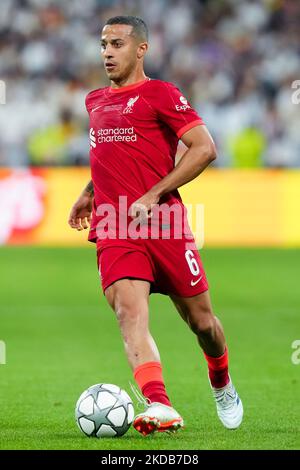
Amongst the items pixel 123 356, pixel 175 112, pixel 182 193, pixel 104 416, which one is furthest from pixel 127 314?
pixel 182 193

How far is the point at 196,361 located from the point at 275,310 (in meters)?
3.58

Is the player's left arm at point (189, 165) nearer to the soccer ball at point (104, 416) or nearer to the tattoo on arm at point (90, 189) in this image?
the tattoo on arm at point (90, 189)

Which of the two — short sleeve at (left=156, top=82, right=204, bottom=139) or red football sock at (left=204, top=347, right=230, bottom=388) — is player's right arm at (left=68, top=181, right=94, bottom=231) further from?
red football sock at (left=204, top=347, right=230, bottom=388)

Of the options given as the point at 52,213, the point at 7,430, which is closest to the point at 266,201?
the point at 52,213

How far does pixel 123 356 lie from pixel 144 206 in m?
4.19

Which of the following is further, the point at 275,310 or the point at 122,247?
the point at 275,310

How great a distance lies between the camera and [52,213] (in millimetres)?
19812

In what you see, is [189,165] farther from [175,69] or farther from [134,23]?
[175,69]

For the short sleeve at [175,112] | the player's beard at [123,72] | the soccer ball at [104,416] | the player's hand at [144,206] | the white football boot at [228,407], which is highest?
the player's beard at [123,72]

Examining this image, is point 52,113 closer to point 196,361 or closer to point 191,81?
point 191,81

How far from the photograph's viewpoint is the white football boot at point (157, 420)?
606 cm

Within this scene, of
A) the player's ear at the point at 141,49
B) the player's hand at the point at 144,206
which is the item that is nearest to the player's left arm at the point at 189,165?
the player's hand at the point at 144,206

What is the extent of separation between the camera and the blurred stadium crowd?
73.9 ft

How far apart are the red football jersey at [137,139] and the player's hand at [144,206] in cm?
21
